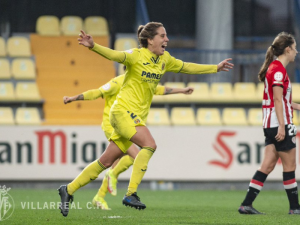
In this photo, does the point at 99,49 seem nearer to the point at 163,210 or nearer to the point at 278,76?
the point at 278,76

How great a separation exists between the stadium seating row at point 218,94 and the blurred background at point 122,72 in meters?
0.02

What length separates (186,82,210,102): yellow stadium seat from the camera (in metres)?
14.9

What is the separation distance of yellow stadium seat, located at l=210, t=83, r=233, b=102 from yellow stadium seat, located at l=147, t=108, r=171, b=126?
1277 millimetres

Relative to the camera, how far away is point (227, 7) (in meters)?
16.9

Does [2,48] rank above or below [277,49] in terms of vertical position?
above

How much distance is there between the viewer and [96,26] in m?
17.4

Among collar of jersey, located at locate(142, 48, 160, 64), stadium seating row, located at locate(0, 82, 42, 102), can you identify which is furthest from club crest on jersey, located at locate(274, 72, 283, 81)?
stadium seating row, located at locate(0, 82, 42, 102)

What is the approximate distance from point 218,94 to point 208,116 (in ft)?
2.74

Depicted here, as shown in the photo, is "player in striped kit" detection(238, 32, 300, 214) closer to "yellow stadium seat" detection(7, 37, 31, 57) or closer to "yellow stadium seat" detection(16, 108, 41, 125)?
"yellow stadium seat" detection(16, 108, 41, 125)

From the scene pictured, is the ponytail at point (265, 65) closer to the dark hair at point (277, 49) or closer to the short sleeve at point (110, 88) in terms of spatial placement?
the dark hair at point (277, 49)

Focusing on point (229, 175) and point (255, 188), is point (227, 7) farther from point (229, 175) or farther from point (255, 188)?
point (255, 188)

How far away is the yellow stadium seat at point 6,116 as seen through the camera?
44.3 ft

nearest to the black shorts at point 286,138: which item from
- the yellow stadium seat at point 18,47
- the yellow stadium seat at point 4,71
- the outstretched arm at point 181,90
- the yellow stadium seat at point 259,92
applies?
the outstretched arm at point 181,90

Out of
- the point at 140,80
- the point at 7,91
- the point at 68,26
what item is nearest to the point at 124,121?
the point at 140,80
